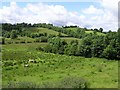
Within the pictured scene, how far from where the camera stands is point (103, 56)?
8600 cm

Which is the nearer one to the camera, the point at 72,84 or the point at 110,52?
the point at 72,84

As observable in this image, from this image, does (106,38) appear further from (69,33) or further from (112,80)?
(69,33)

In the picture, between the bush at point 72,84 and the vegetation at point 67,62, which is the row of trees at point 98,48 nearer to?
the vegetation at point 67,62

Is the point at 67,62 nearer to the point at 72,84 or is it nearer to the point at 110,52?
the point at 110,52

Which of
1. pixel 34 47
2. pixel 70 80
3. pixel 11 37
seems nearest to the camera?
pixel 70 80

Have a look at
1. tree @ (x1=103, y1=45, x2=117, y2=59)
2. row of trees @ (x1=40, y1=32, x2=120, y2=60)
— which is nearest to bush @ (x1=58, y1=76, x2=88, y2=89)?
tree @ (x1=103, y1=45, x2=117, y2=59)

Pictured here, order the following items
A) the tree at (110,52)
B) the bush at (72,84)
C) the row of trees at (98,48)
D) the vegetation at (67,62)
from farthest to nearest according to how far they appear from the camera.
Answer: the row of trees at (98,48)
the tree at (110,52)
the vegetation at (67,62)
the bush at (72,84)

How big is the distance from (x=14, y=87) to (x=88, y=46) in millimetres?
71069

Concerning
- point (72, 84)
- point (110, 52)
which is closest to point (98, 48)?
point (110, 52)

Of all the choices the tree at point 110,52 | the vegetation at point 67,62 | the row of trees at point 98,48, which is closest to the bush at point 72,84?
the vegetation at point 67,62

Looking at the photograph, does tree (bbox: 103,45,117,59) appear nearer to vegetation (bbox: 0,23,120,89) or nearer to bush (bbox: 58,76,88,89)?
vegetation (bbox: 0,23,120,89)

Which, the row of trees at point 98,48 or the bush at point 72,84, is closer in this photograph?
the bush at point 72,84

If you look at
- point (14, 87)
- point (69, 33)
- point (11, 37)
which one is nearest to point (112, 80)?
point (14, 87)

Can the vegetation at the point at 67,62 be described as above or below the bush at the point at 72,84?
below
